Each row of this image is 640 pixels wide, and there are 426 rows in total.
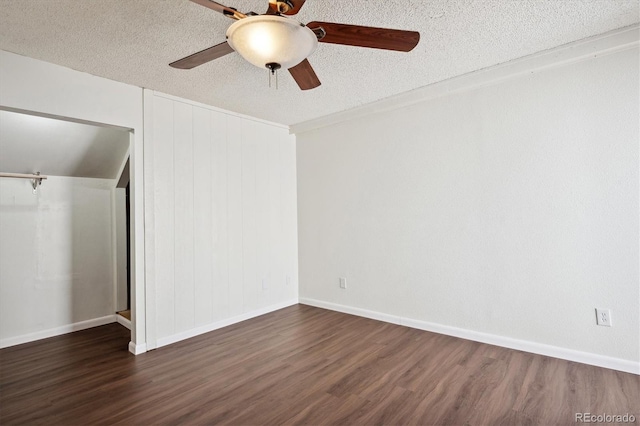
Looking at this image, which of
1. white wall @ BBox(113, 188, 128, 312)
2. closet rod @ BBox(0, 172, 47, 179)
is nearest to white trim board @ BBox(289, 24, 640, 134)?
white wall @ BBox(113, 188, 128, 312)

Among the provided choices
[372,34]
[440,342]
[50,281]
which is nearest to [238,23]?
[372,34]

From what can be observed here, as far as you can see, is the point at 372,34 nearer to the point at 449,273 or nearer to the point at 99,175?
the point at 449,273

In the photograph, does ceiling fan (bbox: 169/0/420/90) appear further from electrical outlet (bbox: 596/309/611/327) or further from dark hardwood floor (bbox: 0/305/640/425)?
electrical outlet (bbox: 596/309/611/327)

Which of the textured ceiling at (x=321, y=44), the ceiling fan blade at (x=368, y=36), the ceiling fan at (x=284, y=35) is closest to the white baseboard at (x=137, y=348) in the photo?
the textured ceiling at (x=321, y=44)

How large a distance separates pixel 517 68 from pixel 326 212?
248 cm

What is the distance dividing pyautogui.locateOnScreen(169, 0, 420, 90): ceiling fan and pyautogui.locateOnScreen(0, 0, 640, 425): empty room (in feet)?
0.04

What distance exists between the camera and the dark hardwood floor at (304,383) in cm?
196

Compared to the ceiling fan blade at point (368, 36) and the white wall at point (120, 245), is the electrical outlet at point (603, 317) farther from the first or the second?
the white wall at point (120, 245)

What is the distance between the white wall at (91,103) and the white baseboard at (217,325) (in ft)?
0.77

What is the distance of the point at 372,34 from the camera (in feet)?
5.14

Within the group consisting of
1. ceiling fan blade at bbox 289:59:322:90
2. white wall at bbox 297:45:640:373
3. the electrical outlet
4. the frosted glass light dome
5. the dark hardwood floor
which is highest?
ceiling fan blade at bbox 289:59:322:90

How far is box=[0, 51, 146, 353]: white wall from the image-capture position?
2.36 metres

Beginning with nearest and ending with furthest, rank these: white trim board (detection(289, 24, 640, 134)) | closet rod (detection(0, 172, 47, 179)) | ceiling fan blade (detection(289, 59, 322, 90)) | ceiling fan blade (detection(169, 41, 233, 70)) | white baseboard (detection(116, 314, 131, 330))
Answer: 1. ceiling fan blade (detection(169, 41, 233, 70))
2. ceiling fan blade (detection(289, 59, 322, 90))
3. white trim board (detection(289, 24, 640, 134))
4. closet rod (detection(0, 172, 47, 179))
5. white baseboard (detection(116, 314, 131, 330))

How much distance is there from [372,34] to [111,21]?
1.64 m
